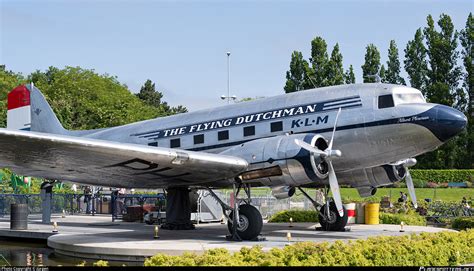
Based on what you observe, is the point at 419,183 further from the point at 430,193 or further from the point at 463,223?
the point at 463,223

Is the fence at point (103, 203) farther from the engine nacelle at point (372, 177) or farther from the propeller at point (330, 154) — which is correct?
the propeller at point (330, 154)

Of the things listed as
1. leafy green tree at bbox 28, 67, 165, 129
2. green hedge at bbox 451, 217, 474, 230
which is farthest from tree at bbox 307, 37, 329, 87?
green hedge at bbox 451, 217, 474, 230

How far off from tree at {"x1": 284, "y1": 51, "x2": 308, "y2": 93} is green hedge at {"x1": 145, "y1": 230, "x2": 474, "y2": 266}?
181ft

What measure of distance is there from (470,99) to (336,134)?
165 ft

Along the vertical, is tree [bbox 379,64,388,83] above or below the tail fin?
above

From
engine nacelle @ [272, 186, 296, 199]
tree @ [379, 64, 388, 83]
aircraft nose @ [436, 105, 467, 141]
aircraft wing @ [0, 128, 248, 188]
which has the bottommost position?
engine nacelle @ [272, 186, 296, 199]

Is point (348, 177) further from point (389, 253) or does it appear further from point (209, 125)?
point (389, 253)

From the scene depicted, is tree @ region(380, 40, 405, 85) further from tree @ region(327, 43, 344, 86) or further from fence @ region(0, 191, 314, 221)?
fence @ region(0, 191, 314, 221)

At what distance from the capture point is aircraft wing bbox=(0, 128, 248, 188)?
1427 centimetres

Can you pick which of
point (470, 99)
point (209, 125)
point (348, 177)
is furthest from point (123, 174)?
point (470, 99)

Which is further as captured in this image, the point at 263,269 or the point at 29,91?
the point at 29,91

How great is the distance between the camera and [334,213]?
21.7 metres

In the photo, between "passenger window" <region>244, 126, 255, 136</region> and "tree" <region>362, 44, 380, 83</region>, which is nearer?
"passenger window" <region>244, 126, 255, 136</region>

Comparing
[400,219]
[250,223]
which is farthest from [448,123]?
[400,219]
